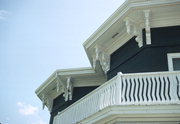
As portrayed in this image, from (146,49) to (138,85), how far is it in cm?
221

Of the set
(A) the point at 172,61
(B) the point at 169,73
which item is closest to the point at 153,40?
(A) the point at 172,61

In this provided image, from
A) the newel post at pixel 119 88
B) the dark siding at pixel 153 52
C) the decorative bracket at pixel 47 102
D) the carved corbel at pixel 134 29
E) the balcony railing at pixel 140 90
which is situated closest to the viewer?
the balcony railing at pixel 140 90

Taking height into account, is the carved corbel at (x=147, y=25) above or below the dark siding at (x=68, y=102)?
above

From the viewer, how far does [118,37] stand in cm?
1230

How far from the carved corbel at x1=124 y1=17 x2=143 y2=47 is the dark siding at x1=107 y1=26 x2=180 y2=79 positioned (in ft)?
1.05

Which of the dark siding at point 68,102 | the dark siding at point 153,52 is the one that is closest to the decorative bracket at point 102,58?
the dark siding at point 153,52

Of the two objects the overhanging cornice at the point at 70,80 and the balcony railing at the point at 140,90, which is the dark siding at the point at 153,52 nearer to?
the balcony railing at the point at 140,90

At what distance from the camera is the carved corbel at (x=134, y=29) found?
36.5ft

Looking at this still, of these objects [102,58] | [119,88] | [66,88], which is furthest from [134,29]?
[66,88]

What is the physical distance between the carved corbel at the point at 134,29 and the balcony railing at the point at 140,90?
93.7 inches

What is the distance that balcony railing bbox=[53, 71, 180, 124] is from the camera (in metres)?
8.39

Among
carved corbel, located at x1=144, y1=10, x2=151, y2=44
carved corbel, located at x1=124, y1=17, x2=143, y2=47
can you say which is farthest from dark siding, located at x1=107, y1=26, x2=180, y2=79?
carved corbel, located at x1=124, y1=17, x2=143, y2=47

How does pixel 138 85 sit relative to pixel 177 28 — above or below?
below

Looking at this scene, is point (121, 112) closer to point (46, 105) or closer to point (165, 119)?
point (165, 119)
